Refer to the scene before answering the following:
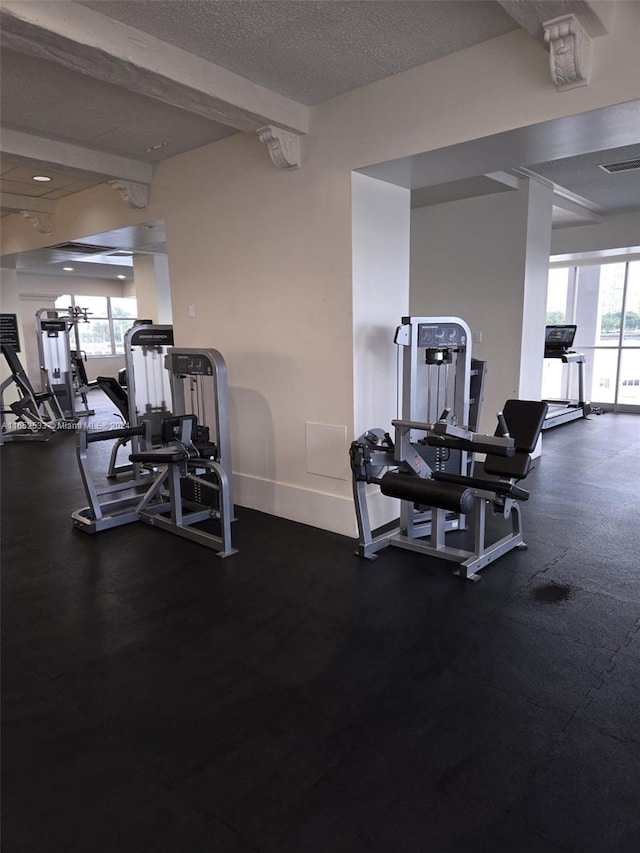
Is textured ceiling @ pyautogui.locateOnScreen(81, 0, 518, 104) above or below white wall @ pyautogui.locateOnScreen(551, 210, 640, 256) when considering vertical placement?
above

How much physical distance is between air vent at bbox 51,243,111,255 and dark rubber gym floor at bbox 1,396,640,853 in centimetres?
384

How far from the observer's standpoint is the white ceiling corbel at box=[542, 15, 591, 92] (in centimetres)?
211

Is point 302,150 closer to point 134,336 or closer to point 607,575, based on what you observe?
point 134,336

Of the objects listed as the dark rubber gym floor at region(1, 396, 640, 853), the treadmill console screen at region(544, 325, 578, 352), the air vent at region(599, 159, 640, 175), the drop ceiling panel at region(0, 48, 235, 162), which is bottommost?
the dark rubber gym floor at region(1, 396, 640, 853)

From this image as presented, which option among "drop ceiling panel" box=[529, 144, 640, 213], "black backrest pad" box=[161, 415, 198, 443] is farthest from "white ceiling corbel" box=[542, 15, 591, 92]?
"black backrest pad" box=[161, 415, 198, 443]

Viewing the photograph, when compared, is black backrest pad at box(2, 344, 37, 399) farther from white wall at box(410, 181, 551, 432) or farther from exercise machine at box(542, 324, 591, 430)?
exercise machine at box(542, 324, 591, 430)

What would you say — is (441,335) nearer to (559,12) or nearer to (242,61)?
(559,12)

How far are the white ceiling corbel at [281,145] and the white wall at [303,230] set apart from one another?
2.5 inches

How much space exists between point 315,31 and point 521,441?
2169 mm

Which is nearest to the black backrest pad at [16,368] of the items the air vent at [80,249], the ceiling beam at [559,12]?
the air vent at [80,249]

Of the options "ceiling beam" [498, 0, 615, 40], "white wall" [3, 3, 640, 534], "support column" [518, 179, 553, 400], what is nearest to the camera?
"ceiling beam" [498, 0, 615, 40]

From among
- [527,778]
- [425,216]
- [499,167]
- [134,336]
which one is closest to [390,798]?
[527,778]

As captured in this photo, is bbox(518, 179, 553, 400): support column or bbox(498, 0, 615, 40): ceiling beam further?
bbox(518, 179, 553, 400): support column

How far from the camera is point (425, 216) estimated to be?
18.2 ft
